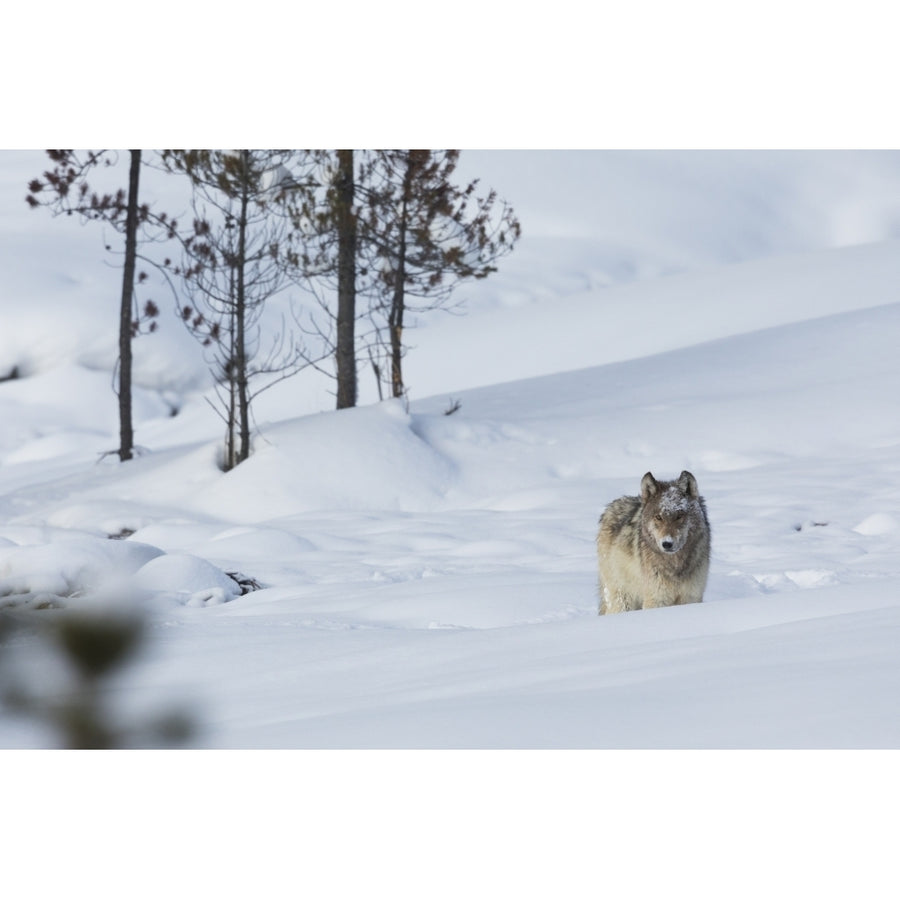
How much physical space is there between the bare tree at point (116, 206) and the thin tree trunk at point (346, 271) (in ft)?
8.16

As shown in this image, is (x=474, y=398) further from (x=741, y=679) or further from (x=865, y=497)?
(x=741, y=679)

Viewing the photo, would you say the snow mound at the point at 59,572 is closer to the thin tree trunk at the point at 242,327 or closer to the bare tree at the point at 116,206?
the thin tree trunk at the point at 242,327

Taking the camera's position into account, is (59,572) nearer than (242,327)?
Yes

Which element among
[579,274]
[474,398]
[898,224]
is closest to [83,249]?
[579,274]

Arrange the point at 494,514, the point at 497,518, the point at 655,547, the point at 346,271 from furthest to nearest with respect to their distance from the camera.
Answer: the point at 346,271, the point at 494,514, the point at 497,518, the point at 655,547

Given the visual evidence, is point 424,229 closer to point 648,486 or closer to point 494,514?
point 494,514

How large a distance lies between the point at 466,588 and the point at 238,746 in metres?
4.28

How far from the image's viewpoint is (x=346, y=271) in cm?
1723

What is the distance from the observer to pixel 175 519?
45.8 ft

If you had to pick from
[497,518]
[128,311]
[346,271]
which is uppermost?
[346,271]

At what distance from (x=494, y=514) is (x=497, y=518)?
0.33 meters

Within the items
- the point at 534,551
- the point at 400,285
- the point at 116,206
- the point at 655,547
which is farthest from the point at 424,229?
the point at 655,547

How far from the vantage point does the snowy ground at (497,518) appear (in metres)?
4.06

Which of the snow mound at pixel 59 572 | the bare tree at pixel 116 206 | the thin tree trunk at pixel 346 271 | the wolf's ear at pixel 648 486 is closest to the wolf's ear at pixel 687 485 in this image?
the wolf's ear at pixel 648 486
